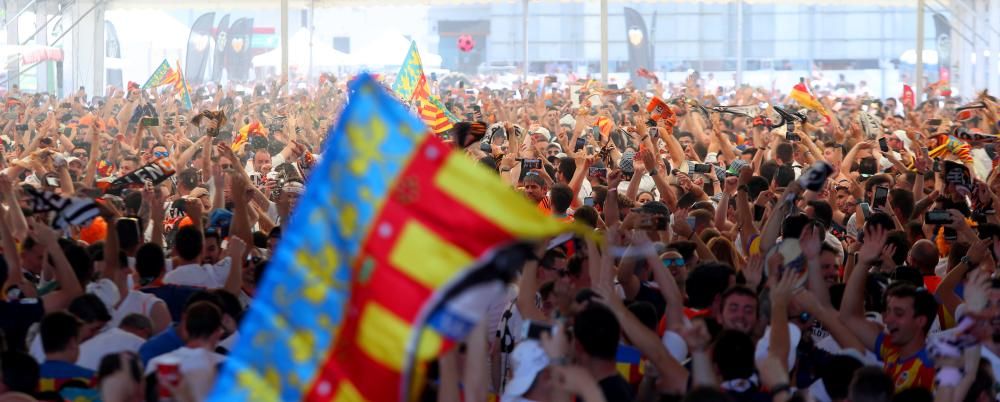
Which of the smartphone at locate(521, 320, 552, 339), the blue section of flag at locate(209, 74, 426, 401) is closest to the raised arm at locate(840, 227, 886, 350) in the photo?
the smartphone at locate(521, 320, 552, 339)

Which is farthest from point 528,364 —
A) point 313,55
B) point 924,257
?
point 313,55

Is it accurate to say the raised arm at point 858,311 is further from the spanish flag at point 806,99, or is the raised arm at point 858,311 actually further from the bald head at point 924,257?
the spanish flag at point 806,99

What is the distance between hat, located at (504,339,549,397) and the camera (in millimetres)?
4789

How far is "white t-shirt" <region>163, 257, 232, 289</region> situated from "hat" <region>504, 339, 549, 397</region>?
8.39 ft

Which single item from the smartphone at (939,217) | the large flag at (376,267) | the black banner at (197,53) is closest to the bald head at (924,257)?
the smartphone at (939,217)

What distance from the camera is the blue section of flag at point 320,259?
127 inches

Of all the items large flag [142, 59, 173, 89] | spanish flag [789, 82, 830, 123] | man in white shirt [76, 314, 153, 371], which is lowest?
man in white shirt [76, 314, 153, 371]

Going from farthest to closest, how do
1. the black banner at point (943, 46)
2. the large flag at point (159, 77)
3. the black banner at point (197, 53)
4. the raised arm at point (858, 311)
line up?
the black banner at point (943, 46) < the black banner at point (197, 53) < the large flag at point (159, 77) < the raised arm at point (858, 311)

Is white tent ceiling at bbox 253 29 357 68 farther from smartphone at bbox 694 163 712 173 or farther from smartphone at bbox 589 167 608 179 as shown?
smartphone at bbox 589 167 608 179

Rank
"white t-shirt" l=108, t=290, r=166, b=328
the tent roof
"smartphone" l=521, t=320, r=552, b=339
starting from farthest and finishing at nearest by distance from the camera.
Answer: the tent roof → "white t-shirt" l=108, t=290, r=166, b=328 → "smartphone" l=521, t=320, r=552, b=339

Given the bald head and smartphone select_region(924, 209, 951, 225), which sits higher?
smartphone select_region(924, 209, 951, 225)

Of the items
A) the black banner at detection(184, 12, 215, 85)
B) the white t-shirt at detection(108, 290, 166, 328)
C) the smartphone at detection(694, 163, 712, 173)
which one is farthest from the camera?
the black banner at detection(184, 12, 215, 85)

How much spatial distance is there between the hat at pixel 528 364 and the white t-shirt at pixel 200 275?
2.56 metres

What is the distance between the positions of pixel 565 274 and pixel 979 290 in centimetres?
222
